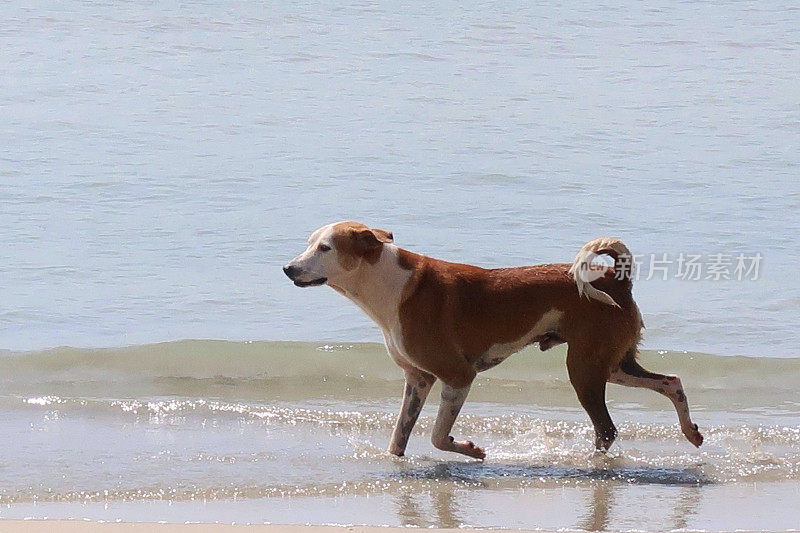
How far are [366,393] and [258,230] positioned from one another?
5467mm

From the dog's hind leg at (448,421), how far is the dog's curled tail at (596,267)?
2.44ft

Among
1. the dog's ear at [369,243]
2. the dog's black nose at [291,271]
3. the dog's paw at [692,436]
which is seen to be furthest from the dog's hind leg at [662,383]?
the dog's black nose at [291,271]

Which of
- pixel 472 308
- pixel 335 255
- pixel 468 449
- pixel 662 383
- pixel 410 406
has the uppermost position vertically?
pixel 335 255

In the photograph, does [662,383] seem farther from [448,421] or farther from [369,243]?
[369,243]

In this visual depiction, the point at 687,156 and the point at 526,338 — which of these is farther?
the point at 687,156

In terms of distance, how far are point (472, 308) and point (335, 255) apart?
0.72 metres

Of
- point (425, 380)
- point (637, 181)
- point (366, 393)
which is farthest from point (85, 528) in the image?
point (637, 181)

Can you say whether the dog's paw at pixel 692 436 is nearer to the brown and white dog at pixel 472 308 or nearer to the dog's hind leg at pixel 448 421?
the brown and white dog at pixel 472 308

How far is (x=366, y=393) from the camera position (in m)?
8.63

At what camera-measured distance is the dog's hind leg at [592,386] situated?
6.68 meters

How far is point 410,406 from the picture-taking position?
6.80 metres

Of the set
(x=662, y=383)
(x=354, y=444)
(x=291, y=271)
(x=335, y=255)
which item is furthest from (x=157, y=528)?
(x=662, y=383)

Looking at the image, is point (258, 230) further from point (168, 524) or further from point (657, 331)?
point (168, 524)

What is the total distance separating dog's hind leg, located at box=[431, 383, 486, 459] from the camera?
6578 mm
